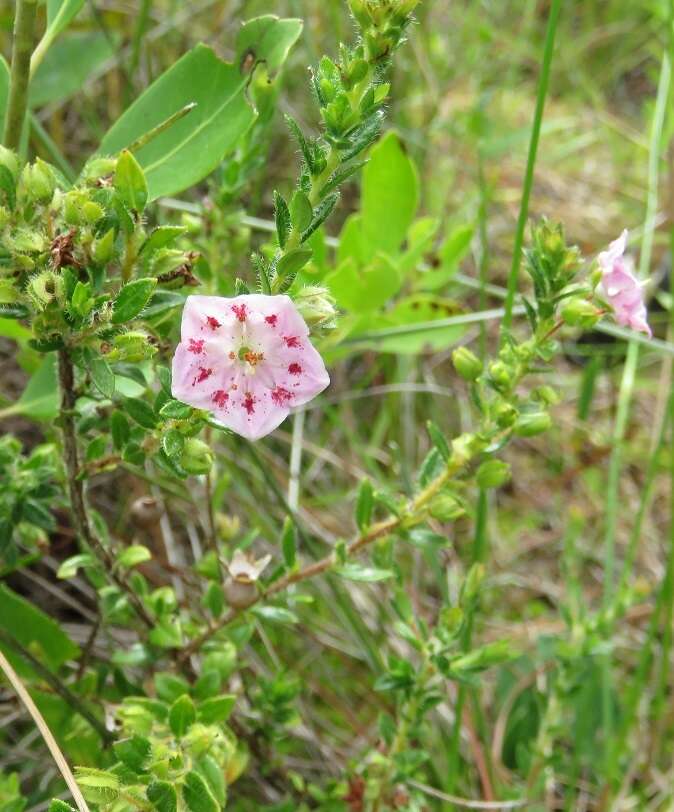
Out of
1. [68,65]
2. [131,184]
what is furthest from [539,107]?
[68,65]

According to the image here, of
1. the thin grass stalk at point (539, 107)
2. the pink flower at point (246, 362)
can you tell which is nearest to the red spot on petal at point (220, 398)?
the pink flower at point (246, 362)

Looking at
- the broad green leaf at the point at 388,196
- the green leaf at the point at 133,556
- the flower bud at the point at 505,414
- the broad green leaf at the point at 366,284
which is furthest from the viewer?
the broad green leaf at the point at 388,196

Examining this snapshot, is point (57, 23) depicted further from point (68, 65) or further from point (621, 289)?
point (68, 65)

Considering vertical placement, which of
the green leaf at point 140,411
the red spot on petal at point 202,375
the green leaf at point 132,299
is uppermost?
the green leaf at point 132,299

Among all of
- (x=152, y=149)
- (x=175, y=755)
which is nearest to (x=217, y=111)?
(x=152, y=149)

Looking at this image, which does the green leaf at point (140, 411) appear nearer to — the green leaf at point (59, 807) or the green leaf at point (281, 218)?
the green leaf at point (281, 218)

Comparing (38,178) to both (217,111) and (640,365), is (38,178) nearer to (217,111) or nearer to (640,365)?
(217,111)
